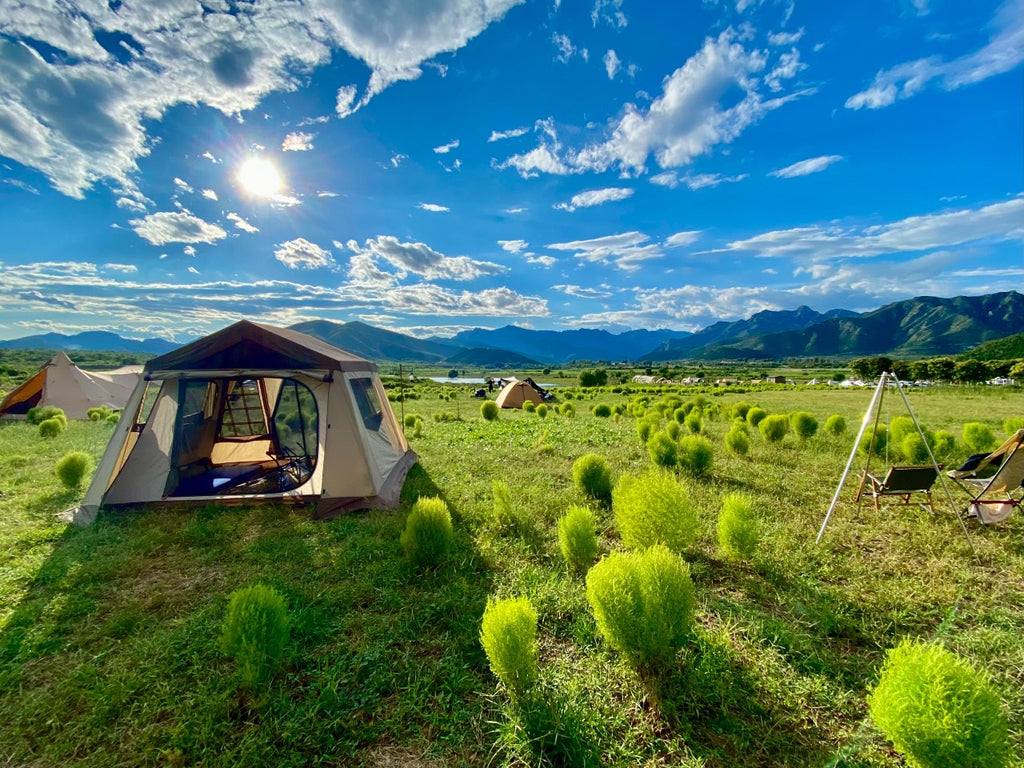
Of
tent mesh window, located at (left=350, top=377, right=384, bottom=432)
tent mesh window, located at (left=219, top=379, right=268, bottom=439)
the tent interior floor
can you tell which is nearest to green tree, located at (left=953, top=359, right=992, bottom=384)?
tent mesh window, located at (left=350, top=377, right=384, bottom=432)

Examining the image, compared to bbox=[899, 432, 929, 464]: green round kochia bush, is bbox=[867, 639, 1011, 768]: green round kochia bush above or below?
above

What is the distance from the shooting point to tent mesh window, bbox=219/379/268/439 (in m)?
9.27

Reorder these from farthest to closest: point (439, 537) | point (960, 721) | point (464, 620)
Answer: point (439, 537) < point (464, 620) < point (960, 721)

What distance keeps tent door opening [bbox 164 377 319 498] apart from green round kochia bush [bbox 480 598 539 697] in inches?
221

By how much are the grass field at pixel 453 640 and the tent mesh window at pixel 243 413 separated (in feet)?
9.09

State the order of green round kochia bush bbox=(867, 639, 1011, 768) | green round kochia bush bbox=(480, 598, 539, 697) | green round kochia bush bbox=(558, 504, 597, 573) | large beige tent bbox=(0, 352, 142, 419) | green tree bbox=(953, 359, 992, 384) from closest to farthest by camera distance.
→ 1. green round kochia bush bbox=(867, 639, 1011, 768)
2. green round kochia bush bbox=(480, 598, 539, 697)
3. green round kochia bush bbox=(558, 504, 597, 573)
4. large beige tent bbox=(0, 352, 142, 419)
5. green tree bbox=(953, 359, 992, 384)

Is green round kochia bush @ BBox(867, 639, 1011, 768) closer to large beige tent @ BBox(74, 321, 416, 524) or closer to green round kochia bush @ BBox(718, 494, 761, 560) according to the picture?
green round kochia bush @ BBox(718, 494, 761, 560)

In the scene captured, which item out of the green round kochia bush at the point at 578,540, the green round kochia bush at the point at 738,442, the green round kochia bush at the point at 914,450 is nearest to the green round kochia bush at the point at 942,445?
the green round kochia bush at the point at 914,450

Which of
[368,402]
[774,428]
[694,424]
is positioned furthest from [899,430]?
[368,402]

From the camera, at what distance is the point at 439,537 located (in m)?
5.08

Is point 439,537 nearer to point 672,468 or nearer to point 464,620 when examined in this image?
point 464,620

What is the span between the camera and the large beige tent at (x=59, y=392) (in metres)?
18.3

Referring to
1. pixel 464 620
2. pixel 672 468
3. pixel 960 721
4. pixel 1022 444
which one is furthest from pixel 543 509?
pixel 1022 444

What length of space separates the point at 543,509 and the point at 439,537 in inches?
91.5
